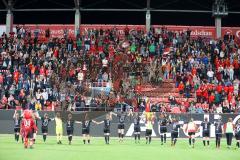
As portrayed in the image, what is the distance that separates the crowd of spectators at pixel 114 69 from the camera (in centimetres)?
3747

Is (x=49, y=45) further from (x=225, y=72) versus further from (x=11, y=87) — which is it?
(x=225, y=72)

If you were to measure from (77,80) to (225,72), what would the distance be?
11734mm

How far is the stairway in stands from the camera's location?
39469 millimetres

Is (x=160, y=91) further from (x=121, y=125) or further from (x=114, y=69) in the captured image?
(x=121, y=125)

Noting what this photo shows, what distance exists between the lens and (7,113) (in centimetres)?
3597

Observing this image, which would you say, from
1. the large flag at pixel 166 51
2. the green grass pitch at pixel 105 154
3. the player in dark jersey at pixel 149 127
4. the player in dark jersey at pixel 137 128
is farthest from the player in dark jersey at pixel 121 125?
the large flag at pixel 166 51

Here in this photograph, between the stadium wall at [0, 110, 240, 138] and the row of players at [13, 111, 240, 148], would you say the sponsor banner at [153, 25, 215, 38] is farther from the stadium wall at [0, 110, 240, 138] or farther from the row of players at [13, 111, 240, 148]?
the row of players at [13, 111, 240, 148]

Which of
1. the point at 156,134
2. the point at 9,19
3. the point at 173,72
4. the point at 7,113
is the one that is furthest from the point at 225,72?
the point at 9,19

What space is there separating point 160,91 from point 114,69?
437cm

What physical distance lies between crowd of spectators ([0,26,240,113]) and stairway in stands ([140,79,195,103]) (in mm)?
445

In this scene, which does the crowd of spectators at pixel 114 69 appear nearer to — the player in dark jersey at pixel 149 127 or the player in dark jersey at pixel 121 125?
the player in dark jersey at pixel 121 125

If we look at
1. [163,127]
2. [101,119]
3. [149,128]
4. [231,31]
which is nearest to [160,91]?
[101,119]

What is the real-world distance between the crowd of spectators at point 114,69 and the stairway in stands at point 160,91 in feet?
1.46

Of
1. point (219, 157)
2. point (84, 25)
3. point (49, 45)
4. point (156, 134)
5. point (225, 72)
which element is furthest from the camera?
point (84, 25)
